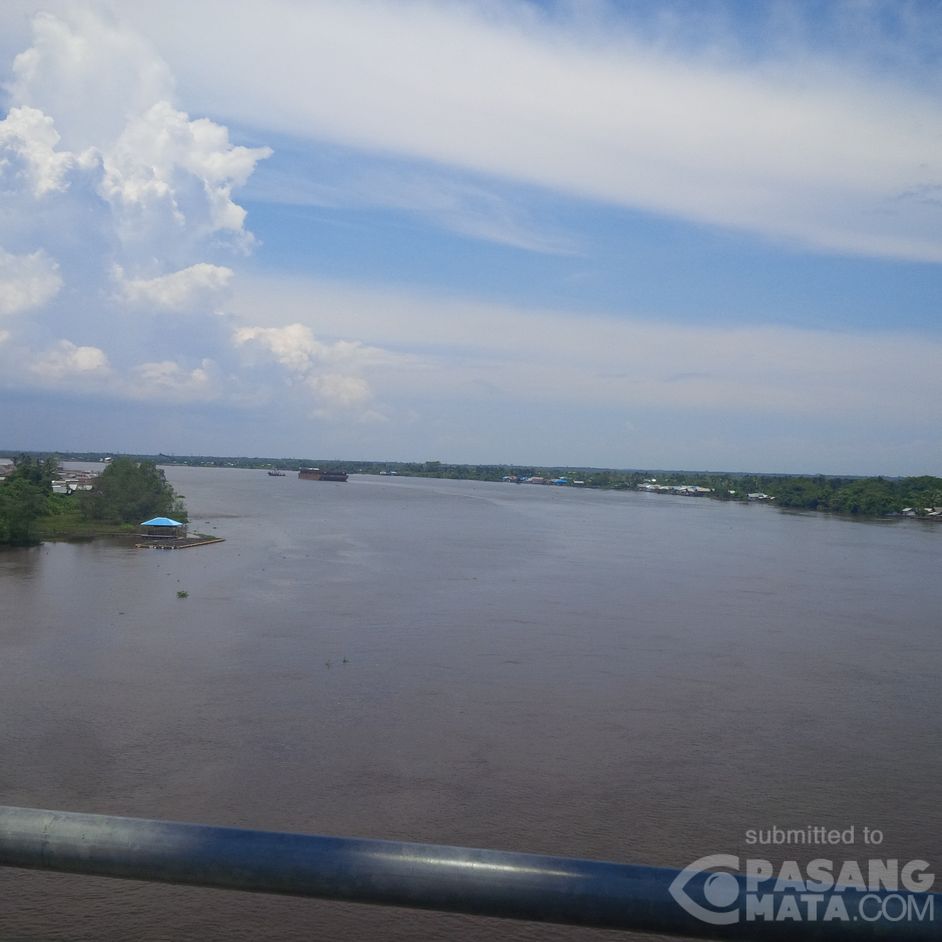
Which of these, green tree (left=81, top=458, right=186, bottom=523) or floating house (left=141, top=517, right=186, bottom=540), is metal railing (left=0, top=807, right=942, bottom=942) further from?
green tree (left=81, top=458, right=186, bottom=523)

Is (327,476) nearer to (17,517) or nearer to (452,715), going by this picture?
(17,517)

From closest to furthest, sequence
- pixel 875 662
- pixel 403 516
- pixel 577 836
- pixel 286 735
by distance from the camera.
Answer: pixel 577 836 < pixel 286 735 < pixel 875 662 < pixel 403 516

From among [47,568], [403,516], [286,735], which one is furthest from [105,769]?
[403,516]

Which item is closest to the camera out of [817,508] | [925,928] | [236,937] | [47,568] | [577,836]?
[925,928]

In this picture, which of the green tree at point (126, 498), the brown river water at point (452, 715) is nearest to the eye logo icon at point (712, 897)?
the brown river water at point (452, 715)

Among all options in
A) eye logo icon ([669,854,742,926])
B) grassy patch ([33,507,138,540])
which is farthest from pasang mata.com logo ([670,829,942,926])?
grassy patch ([33,507,138,540])

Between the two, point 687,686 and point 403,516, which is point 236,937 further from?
point 403,516
